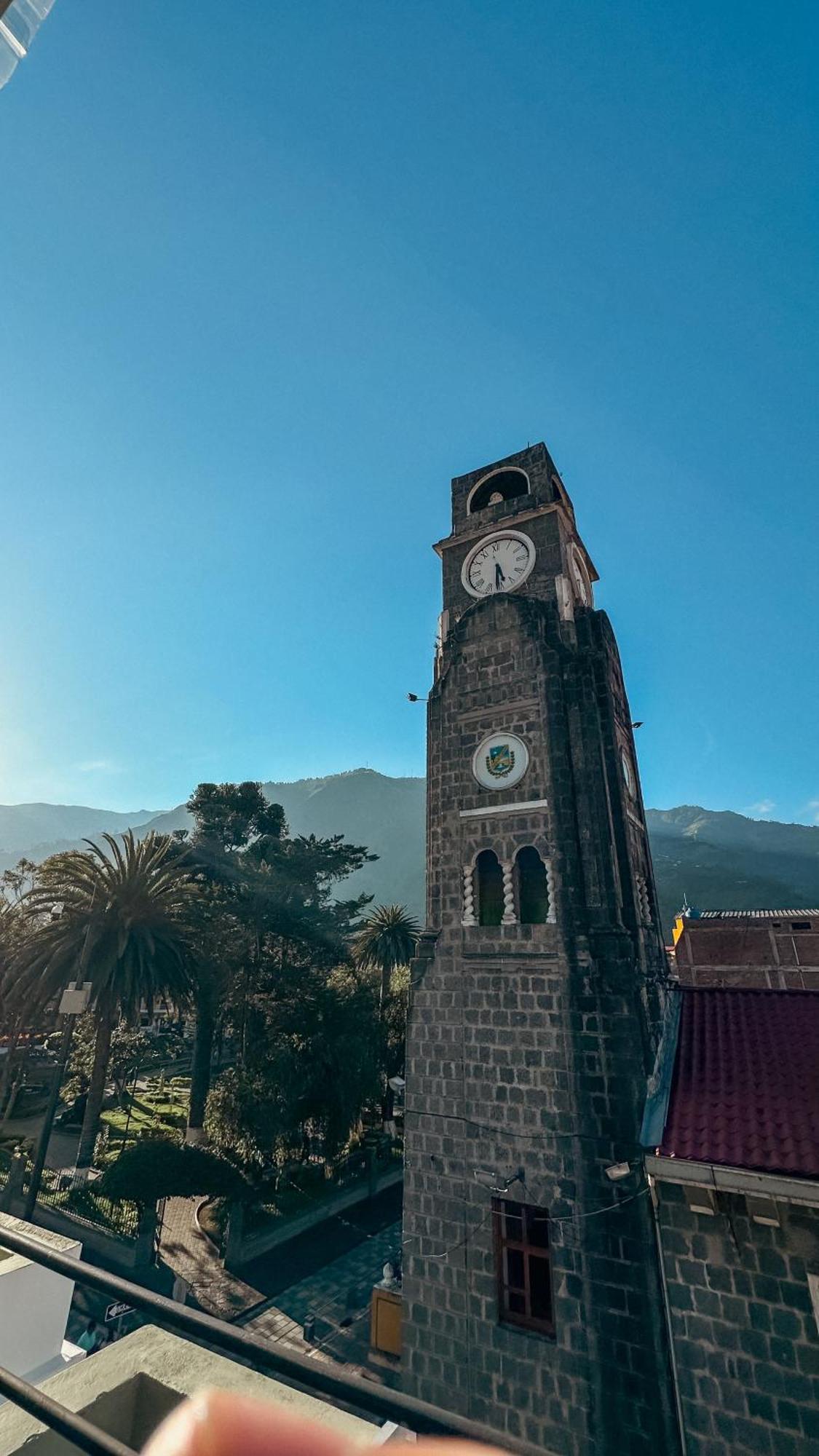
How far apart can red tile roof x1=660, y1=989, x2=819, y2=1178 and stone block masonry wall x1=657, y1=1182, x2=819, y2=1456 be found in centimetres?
65

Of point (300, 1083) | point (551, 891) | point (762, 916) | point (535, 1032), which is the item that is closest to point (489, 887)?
point (551, 891)

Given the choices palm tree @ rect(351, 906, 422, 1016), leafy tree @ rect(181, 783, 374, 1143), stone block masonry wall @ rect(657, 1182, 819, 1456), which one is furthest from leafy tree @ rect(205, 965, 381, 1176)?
stone block masonry wall @ rect(657, 1182, 819, 1456)

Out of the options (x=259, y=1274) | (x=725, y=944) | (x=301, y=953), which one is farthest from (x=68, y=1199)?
(x=725, y=944)

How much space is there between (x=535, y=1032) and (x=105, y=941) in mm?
18755

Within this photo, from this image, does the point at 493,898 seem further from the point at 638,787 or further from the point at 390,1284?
the point at 390,1284

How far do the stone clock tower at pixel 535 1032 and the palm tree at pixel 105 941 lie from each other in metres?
15.3

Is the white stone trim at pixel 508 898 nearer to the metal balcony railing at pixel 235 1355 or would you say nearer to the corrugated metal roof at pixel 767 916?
the metal balcony railing at pixel 235 1355

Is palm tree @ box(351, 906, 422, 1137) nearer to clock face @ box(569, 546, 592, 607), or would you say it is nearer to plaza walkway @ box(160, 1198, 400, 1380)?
plaza walkway @ box(160, 1198, 400, 1380)

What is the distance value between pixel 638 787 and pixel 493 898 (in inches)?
202

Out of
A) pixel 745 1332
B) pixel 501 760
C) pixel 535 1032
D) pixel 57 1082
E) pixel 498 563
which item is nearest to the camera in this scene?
pixel 745 1332

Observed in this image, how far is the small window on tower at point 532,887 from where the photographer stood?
12914mm

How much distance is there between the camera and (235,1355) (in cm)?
164

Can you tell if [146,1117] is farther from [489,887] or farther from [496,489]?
[496,489]

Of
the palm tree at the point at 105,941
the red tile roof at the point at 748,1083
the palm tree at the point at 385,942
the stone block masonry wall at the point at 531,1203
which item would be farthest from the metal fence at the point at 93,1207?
the palm tree at the point at 385,942
